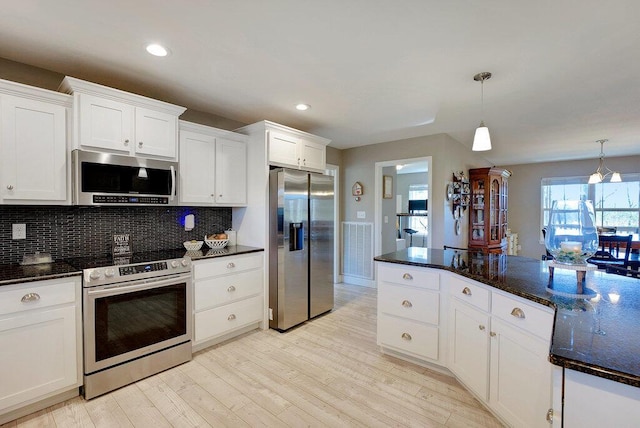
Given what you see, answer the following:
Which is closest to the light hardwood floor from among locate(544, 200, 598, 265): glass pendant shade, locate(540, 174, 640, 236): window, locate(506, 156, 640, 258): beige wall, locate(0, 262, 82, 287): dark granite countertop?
locate(0, 262, 82, 287): dark granite countertop

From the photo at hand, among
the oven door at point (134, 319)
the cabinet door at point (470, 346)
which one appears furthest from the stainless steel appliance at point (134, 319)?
the cabinet door at point (470, 346)

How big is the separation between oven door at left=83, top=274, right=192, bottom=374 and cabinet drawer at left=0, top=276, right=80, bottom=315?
10 cm

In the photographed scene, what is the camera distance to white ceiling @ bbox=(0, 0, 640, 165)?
171cm

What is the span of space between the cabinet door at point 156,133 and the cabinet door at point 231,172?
51 centimetres

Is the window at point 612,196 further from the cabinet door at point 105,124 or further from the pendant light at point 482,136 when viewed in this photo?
the cabinet door at point 105,124

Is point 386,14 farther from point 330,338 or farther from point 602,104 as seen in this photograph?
point 602,104

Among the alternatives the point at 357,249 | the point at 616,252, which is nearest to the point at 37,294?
the point at 357,249

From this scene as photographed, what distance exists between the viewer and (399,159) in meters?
4.80

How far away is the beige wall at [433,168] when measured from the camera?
439cm

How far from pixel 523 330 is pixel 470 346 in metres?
0.53

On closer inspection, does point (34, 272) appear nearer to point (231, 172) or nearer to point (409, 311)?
point (231, 172)

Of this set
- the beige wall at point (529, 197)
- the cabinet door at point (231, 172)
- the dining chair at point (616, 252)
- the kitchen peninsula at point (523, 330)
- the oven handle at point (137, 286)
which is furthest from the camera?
the beige wall at point (529, 197)

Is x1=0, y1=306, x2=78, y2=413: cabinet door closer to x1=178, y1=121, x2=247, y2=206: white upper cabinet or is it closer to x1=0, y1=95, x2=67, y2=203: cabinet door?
x1=0, y1=95, x2=67, y2=203: cabinet door

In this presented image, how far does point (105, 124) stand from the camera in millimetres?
2334
